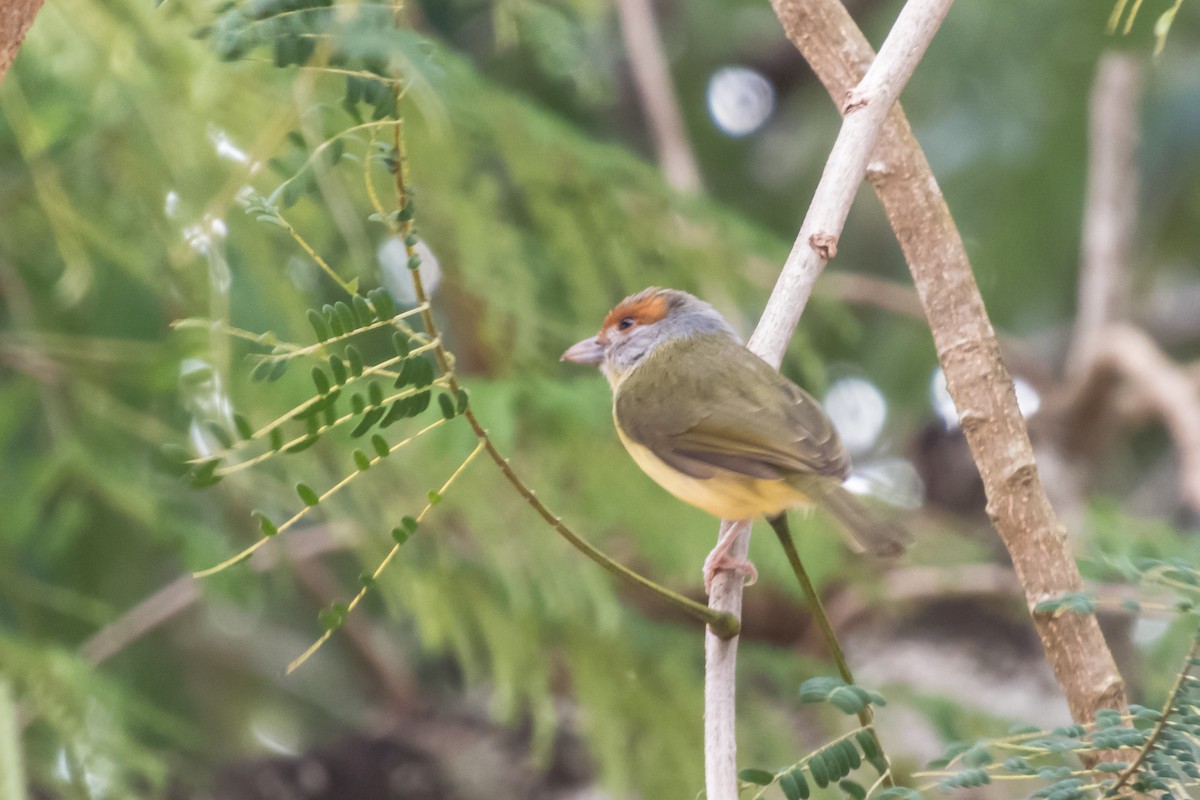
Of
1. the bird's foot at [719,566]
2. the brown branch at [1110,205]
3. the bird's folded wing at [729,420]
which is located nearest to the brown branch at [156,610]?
the bird's folded wing at [729,420]

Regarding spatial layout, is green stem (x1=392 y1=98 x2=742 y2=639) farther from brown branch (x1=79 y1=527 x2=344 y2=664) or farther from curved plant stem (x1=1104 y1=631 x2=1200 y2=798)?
brown branch (x1=79 y1=527 x2=344 y2=664)

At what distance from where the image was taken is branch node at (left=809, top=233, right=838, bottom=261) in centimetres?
204

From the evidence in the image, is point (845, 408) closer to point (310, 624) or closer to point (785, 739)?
point (785, 739)

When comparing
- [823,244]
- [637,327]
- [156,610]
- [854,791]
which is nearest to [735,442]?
[823,244]

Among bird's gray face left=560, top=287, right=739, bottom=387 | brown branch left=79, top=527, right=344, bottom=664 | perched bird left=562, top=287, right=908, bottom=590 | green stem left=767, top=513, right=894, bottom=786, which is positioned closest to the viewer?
green stem left=767, top=513, right=894, bottom=786

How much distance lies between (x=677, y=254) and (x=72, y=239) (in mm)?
1645

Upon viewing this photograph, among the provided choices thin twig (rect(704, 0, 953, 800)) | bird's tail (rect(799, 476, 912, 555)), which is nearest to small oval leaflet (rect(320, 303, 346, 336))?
thin twig (rect(704, 0, 953, 800))

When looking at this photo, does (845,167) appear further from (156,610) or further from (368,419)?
(156,610)

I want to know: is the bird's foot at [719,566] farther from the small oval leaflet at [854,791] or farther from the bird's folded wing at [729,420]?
the small oval leaflet at [854,791]

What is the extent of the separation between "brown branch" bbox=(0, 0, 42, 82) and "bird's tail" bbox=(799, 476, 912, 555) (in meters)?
1.38

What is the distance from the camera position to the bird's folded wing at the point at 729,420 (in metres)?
2.44

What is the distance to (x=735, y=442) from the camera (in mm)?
2512

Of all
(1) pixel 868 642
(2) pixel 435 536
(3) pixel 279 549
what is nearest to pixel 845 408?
(1) pixel 868 642

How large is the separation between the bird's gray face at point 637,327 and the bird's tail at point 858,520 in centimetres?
75
